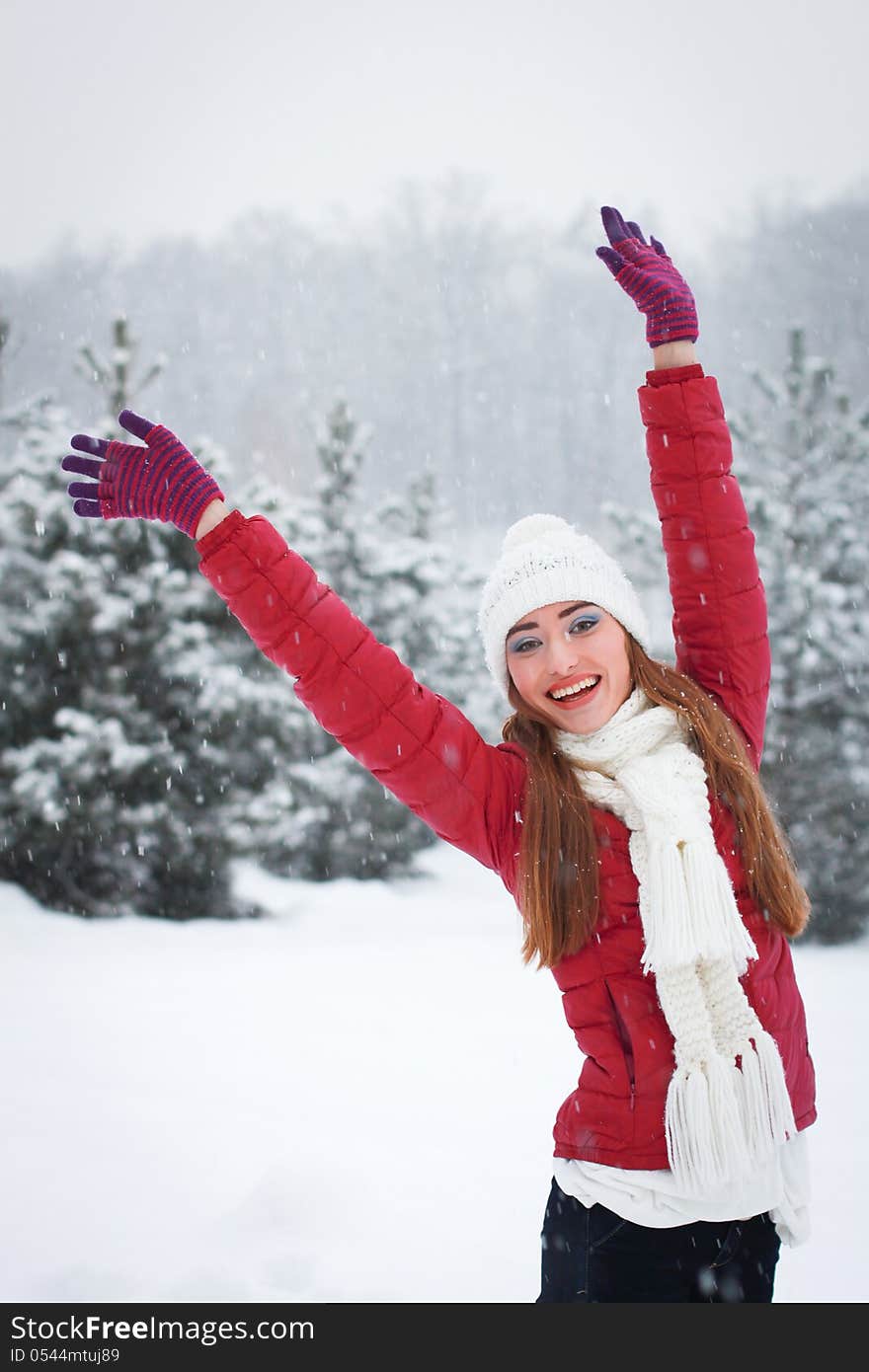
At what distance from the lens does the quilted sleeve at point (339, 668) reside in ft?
4.46

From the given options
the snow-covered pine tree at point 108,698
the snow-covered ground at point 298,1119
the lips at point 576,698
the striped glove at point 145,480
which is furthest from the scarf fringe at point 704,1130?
the snow-covered pine tree at point 108,698

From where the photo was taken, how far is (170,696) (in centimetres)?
665

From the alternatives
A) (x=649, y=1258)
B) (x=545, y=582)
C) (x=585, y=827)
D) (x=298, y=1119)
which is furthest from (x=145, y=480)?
(x=298, y=1119)

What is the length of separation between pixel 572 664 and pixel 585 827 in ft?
0.84

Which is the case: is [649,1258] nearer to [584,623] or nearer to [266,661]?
[584,623]

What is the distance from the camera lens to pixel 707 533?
5.02 feet

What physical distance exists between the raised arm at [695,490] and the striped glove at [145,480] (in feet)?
2.41

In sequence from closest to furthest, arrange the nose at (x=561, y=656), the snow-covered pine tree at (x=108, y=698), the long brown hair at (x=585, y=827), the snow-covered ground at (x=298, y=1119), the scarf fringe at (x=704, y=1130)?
1. the scarf fringe at (x=704, y=1130)
2. the long brown hair at (x=585, y=827)
3. the nose at (x=561, y=656)
4. the snow-covered ground at (x=298, y=1119)
5. the snow-covered pine tree at (x=108, y=698)

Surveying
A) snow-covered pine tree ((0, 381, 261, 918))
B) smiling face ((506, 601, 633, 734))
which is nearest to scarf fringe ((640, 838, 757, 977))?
smiling face ((506, 601, 633, 734))

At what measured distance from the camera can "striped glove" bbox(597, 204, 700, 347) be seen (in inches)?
59.4

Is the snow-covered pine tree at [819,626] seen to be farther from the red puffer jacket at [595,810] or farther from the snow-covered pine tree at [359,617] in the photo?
the red puffer jacket at [595,810]

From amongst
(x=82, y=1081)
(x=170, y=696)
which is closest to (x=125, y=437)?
(x=170, y=696)

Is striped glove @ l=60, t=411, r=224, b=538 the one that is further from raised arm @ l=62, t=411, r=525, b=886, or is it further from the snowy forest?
the snowy forest

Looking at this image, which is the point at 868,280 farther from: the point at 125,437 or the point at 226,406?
the point at 125,437
